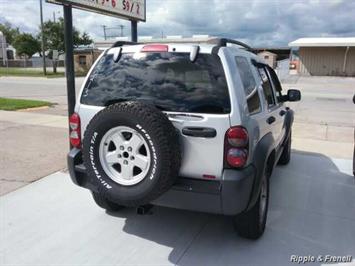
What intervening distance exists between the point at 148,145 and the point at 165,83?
65cm

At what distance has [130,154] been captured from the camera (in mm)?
3051

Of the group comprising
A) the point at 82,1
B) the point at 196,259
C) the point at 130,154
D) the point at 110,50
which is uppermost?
the point at 82,1

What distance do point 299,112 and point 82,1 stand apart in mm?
8928

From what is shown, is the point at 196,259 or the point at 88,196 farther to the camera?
the point at 88,196

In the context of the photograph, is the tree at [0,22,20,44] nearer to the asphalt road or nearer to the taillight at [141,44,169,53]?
the asphalt road

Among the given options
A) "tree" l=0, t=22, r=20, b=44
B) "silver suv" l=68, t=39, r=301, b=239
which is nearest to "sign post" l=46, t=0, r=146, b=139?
"silver suv" l=68, t=39, r=301, b=239

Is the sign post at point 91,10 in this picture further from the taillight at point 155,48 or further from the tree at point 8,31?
the tree at point 8,31

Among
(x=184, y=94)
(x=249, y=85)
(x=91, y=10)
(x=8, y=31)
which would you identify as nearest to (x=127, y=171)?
(x=184, y=94)

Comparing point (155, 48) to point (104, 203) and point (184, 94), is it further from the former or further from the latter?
point (104, 203)

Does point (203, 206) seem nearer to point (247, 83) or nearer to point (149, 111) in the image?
point (149, 111)

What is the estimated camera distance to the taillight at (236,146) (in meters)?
2.99

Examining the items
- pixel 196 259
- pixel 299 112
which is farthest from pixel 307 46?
pixel 196 259

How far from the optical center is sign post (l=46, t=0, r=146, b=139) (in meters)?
5.44

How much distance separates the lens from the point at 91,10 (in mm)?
6465
